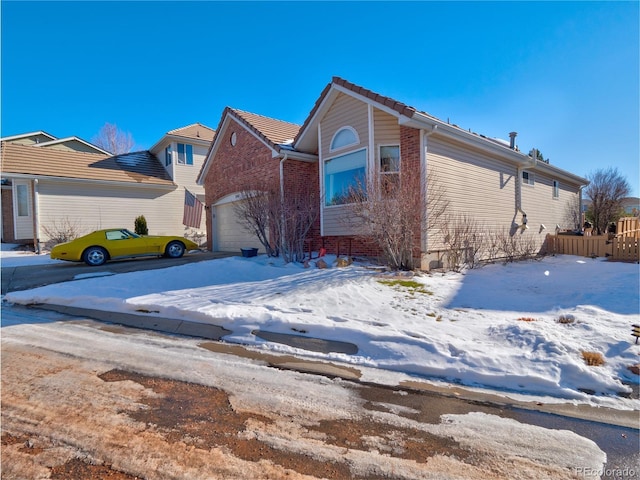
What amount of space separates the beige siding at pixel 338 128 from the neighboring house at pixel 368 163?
1.2 inches

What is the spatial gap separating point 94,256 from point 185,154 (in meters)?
11.4

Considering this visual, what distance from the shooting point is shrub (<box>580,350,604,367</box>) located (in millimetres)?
3562

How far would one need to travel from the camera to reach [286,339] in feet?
14.6

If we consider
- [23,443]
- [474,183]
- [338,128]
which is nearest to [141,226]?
[338,128]

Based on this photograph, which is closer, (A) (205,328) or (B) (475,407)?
(B) (475,407)

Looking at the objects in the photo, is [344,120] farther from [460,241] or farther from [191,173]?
[191,173]

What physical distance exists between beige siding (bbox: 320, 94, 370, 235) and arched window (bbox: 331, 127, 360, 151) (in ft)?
0.33

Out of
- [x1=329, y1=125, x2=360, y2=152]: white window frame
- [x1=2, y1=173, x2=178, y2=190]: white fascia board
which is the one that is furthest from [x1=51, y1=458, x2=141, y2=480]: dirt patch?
[x1=2, y1=173, x2=178, y2=190]: white fascia board

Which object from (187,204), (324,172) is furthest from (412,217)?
(187,204)

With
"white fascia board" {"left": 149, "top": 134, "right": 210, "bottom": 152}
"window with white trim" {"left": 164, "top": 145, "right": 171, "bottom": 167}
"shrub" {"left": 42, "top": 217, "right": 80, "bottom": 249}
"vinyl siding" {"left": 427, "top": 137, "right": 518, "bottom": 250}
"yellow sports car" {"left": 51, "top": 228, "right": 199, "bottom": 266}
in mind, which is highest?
"white fascia board" {"left": 149, "top": 134, "right": 210, "bottom": 152}

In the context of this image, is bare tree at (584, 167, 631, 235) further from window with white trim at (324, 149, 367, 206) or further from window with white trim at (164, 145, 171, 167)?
window with white trim at (164, 145, 171, 167)

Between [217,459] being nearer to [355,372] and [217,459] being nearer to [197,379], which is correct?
[197,379]

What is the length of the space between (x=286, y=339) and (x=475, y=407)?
2362mm

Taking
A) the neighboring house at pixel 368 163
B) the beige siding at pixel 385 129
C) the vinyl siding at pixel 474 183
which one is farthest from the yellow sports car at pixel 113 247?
the vinyl siding at pixel 474 183
